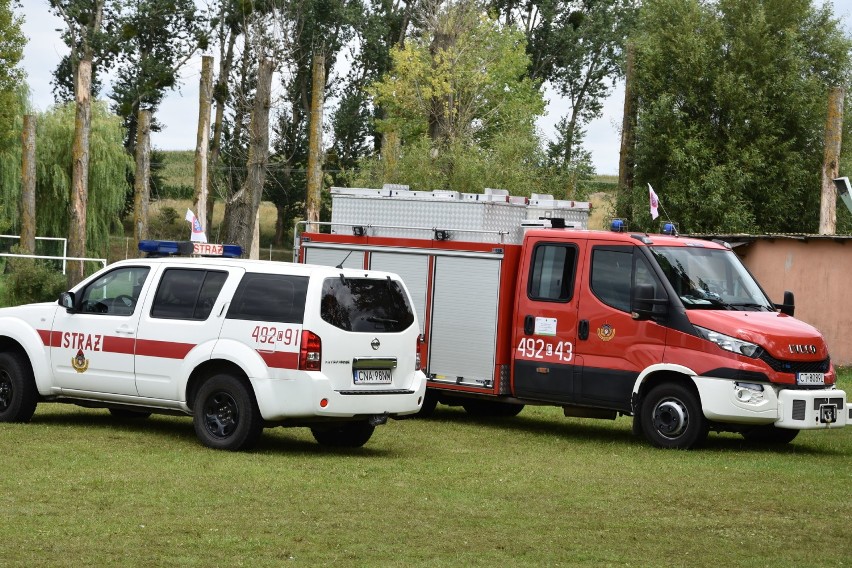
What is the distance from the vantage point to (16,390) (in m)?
→ 13.9

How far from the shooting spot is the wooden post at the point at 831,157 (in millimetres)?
31828

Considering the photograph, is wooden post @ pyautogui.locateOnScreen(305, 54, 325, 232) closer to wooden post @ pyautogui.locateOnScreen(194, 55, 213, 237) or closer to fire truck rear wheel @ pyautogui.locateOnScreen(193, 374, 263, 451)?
wooden post @ pyautogui.locateOnScreen(194, 55, 213, 237)

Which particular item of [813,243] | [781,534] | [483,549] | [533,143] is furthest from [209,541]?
[533,143]

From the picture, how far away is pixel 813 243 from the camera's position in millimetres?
26359

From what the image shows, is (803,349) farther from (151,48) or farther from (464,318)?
(151,48)

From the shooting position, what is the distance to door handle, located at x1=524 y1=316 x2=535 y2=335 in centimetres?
1556

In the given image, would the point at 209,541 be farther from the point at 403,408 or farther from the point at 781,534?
the point at 403,408

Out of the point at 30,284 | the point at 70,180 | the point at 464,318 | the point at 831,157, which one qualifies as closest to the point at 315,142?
the point at 30,284

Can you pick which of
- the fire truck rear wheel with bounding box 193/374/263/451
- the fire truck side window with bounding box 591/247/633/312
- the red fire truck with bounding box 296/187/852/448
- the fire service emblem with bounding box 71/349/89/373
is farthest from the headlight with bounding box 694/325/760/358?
the fire service emblem with bounding box 71/349/89/373

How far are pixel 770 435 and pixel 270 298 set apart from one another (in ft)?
20.6

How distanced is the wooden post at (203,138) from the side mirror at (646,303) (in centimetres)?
2475

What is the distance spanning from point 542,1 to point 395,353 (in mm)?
57343

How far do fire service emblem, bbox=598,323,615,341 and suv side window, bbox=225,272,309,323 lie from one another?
13.1 ft

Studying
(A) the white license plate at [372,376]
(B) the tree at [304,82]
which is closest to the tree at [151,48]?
(B) the tree at [304,82]
